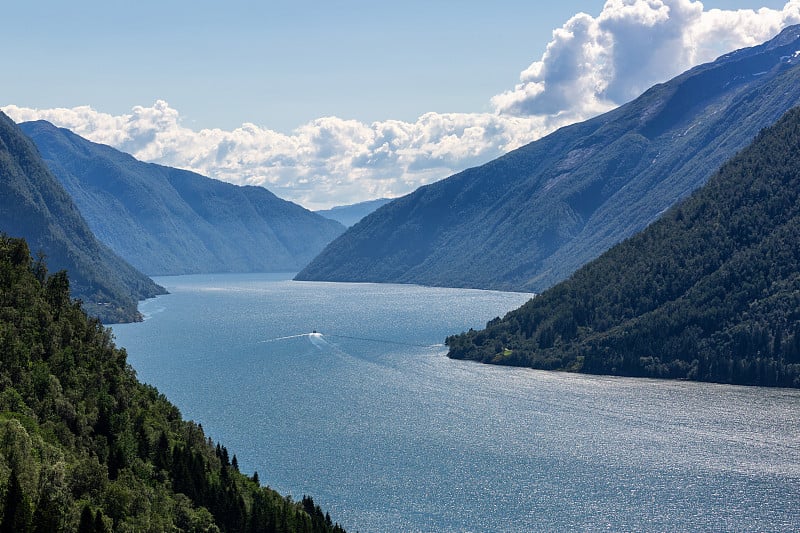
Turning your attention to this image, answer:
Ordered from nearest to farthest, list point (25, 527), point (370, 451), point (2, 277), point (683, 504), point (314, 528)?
point (25, 527) < point (314, 528) < point (683, 504) < point (2, 277) < point (370, 451)

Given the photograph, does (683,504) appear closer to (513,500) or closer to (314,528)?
(513,500)

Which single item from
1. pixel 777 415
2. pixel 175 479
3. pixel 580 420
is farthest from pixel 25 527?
pixel 777 415

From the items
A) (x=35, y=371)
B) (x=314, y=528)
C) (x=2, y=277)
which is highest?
(x=2, y=277)

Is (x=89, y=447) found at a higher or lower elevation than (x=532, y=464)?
higher

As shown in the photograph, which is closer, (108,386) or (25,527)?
(25,527)

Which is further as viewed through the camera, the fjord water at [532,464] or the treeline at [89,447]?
the fjord water at [532,464]

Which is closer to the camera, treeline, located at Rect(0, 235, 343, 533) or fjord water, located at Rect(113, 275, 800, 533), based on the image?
treeline, located at Rect(0, 235, 343, 533)

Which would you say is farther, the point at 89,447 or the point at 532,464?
the point at 532,464

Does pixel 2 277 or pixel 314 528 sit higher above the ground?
pixel 2 277
